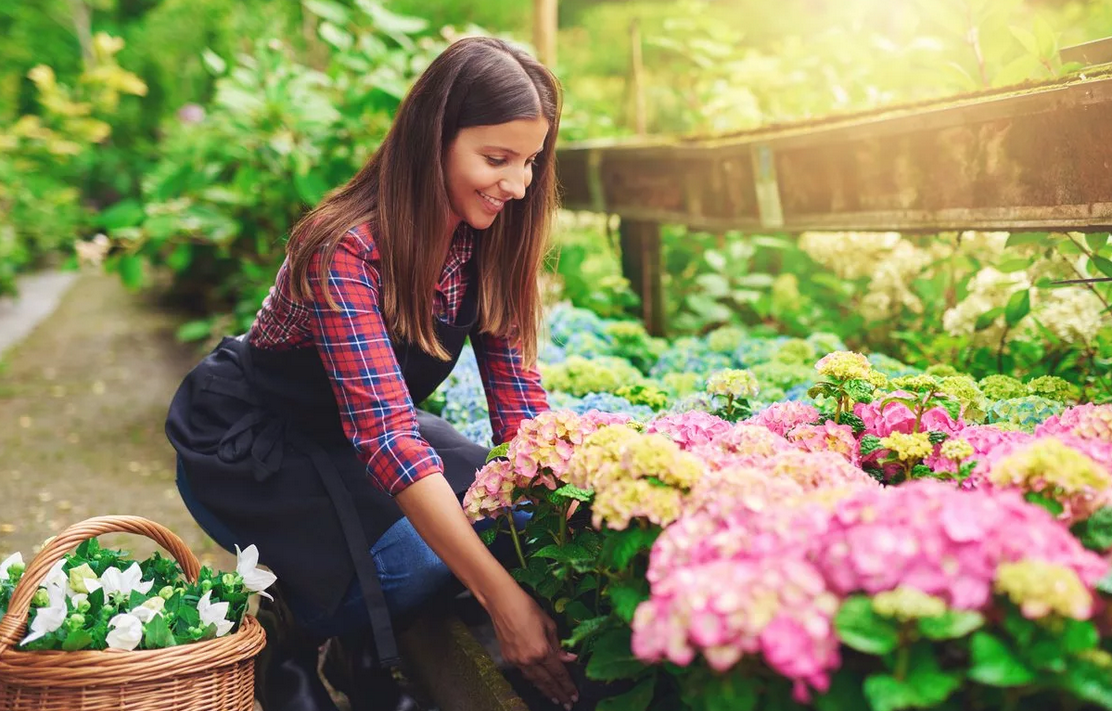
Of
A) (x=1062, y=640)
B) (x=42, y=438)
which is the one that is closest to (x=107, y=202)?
(x=42, y=438)

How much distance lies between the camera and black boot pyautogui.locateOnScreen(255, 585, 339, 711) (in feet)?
→ 6.16

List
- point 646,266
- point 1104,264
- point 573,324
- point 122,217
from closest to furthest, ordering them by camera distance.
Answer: point 1104,264
point 573,324
point 646,266
point 122,217

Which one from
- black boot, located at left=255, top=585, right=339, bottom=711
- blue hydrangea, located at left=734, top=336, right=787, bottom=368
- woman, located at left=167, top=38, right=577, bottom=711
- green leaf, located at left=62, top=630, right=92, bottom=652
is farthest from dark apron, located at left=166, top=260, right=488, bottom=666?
blue hydrangea, located at left=734, top=336, right=787, bottom=368

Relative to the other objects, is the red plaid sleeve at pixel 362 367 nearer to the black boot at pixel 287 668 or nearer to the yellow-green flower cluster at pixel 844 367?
the black boot at pixel 287 668

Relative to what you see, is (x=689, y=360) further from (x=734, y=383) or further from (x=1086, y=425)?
(x=1086, y=425)

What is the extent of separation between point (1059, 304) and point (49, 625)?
8.14ft

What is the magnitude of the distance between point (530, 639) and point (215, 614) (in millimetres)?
532

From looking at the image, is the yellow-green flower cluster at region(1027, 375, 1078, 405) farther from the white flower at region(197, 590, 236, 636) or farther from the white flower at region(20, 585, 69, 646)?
the white flower at region(20, 585, 69, 646)

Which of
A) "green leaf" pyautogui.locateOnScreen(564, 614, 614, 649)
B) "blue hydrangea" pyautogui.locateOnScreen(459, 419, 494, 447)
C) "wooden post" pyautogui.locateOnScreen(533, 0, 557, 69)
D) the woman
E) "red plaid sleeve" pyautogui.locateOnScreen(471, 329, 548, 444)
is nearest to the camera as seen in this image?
"green leaf" pyautogui.locateOnScreen(564, 614, 614, 649)

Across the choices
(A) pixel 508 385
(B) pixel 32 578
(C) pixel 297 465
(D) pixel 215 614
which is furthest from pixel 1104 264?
(B) pixel 32 578

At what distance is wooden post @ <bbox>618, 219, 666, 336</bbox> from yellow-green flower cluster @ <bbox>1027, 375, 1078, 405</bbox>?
2138 mm

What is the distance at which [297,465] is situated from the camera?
6.34 feet

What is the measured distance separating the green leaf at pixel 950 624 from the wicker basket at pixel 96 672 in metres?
A: 1.09

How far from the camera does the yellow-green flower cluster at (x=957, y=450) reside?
1.34m
